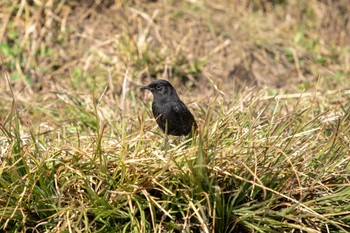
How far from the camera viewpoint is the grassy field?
11.8ft

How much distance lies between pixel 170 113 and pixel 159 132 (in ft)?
1.36

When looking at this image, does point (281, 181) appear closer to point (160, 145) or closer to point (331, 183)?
point (331, 183)

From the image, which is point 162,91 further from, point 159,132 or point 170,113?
point 159,132

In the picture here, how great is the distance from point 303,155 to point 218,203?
0.72m

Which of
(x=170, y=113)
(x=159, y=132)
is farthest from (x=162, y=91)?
(x=159, y=132)

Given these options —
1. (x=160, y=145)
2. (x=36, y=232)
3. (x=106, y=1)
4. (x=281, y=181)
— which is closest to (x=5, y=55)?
(x=106, y=1)

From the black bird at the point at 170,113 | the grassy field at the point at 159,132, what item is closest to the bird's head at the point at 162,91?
the black bird at the point at 170,113

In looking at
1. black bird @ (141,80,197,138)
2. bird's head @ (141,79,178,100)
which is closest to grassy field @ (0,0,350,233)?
black bird @ (141,80,197,138)

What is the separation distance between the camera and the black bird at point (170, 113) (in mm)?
4330

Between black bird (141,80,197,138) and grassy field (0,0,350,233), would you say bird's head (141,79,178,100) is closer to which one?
black bird (141,80,197,138)

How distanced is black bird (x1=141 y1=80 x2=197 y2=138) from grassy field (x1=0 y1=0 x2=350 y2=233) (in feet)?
0.29

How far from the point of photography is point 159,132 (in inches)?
186

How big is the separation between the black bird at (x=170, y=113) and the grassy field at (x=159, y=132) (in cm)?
9

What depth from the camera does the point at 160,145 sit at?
4.34 metres
